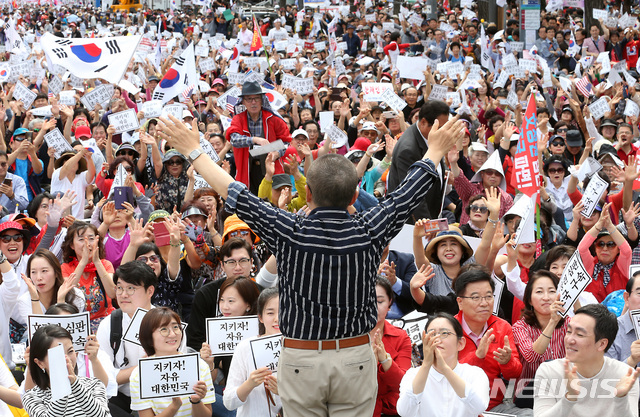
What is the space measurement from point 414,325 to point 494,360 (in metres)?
0.57

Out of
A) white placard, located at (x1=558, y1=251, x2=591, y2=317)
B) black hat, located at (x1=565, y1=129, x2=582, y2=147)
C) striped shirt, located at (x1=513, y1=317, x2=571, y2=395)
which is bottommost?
striped shirt, located at (x1=513, y1=317, x2=571, y2=395)

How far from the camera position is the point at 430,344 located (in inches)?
160

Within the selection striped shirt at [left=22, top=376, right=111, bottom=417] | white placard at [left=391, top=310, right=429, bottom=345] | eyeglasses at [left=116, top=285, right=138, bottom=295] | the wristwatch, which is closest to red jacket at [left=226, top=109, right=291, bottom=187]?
eyeglasses at [left=116, top=285, right=138, bottom=295]

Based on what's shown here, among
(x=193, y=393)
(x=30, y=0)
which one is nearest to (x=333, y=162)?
(x=193, y=393)

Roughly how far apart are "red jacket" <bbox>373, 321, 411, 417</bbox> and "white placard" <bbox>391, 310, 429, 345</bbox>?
7cm

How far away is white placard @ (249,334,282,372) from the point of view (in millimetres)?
4879

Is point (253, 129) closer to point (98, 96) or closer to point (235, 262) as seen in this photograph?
point (235, 262)

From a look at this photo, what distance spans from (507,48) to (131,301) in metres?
13.2

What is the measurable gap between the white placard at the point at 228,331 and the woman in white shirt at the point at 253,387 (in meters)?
0.13

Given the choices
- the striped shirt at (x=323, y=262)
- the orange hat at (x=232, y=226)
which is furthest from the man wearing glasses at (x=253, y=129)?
the striped shirt at (x=323, y=262)

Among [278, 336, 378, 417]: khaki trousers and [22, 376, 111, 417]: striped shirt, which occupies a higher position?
[278, 336, 378, 417]: khaki trousers

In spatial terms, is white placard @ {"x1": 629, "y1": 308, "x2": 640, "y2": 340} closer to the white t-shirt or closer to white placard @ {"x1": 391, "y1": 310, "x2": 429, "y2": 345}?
white placard @ {"x1": 391, "y1": 310, "x2": 429, "y2": 345}

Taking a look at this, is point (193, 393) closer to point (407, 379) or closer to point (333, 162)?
point (407, 379)

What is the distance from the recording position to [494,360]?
5.04 metres
